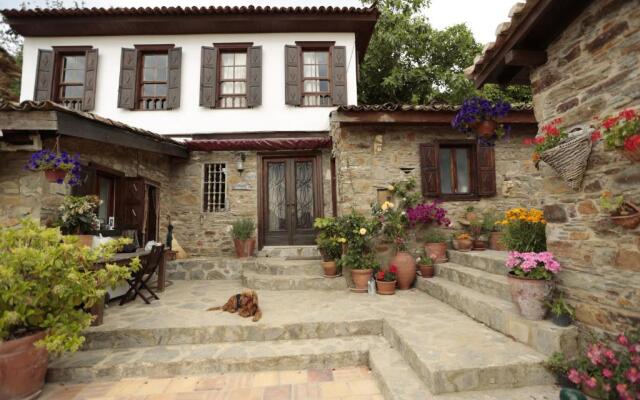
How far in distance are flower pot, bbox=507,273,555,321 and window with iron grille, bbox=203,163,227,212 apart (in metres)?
6.06

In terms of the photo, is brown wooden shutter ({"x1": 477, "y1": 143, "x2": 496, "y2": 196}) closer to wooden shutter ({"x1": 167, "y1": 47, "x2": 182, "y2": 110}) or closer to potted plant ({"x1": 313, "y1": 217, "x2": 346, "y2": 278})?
potted plant ({"x1": 313, "y1": 217, "x2": 346, "y2": 278})

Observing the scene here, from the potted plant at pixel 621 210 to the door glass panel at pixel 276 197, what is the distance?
5.79m

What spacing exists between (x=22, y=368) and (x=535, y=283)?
168 inches

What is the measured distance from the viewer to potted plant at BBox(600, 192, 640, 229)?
202 centimetres

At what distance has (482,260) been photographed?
13.7ft

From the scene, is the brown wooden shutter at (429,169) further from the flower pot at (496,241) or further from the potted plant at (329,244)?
the potted plant at (329,244)

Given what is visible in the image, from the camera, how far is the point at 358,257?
15.9ft

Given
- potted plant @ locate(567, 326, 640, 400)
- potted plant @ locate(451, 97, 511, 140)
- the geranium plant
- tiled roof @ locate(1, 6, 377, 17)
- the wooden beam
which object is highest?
tiled roof @ locate(1, 6, 377, 17)

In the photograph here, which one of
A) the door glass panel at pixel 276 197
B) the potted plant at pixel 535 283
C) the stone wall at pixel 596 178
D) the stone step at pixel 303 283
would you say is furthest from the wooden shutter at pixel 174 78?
the potted plant at pixel 535 283

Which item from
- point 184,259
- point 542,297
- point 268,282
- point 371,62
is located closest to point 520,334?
point 542,297

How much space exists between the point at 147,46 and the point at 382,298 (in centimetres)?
786

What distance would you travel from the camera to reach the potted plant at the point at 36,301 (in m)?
2.36

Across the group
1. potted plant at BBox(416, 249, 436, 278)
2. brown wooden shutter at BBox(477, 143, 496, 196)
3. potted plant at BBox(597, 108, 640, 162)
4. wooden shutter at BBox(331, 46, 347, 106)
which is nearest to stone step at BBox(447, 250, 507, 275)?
potted plant at BBox(416, 249, 436, 278)

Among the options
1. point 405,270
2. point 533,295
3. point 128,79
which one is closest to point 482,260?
point 405,270
